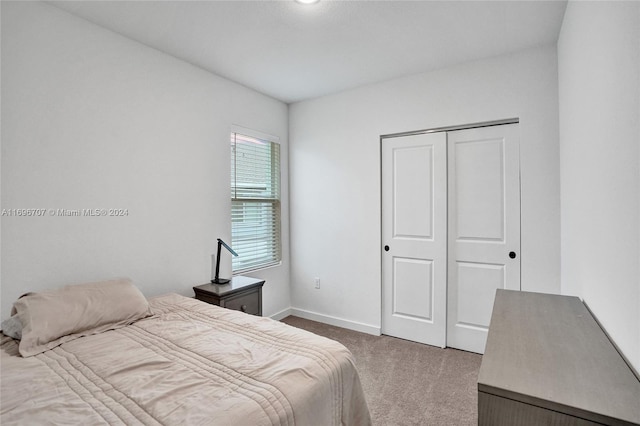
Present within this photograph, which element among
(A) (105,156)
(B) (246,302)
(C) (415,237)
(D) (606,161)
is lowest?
(B) (246,302)

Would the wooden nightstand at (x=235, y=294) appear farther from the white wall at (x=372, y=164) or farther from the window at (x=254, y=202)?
the white wall at (x=372, y=164)

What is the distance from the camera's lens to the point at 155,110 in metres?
2.59

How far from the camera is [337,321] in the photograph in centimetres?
371

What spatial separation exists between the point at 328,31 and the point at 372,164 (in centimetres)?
145

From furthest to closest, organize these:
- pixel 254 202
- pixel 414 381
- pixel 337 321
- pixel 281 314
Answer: pixel 281 314 < pixel 337 321 < pixel 254 202 < pixel 414 381

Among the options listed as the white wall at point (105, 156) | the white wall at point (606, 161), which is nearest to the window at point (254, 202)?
the white wall at point (105, 156)

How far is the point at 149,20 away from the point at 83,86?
645 mm

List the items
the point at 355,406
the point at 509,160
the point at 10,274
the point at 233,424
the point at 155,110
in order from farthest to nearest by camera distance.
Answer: the point at 509,160, the point at 155,110, the point at 10,274, the point at 355,406, the point at 233,424

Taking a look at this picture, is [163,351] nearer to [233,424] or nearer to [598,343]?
[233,424]

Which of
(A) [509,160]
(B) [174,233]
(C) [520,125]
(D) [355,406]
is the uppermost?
(C) [520,125]

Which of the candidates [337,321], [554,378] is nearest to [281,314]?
[337,321]

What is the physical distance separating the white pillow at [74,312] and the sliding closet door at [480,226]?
2670 millimetres

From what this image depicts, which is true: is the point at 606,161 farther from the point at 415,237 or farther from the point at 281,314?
the point at 281,314

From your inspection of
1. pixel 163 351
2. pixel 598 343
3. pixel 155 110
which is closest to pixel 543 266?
pixel 598 343
